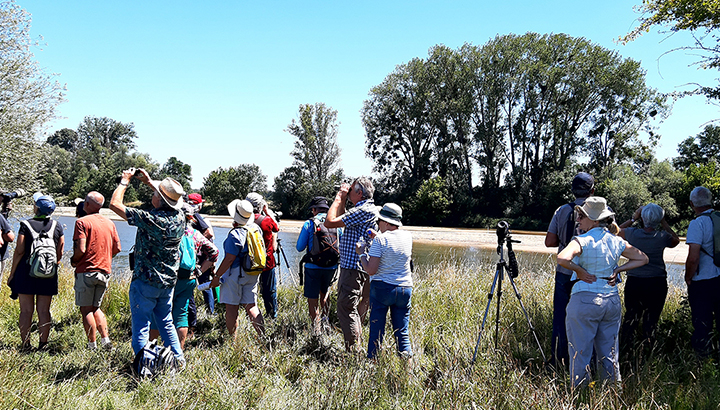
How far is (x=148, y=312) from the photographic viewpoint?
3.82 m

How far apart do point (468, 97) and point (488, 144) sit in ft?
15.6

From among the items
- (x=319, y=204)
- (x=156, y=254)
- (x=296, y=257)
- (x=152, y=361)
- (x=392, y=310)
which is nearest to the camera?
(x=152, y=361)

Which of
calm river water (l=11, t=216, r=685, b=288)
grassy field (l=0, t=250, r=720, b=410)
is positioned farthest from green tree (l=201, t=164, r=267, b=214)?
grassy field (l=0, t=250, r=720, b=410)

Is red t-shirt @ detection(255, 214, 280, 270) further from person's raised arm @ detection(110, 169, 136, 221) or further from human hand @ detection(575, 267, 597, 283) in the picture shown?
human hand @ detection(575, 267, 597, 283)

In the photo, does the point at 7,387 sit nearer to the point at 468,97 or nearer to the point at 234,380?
the point at 234,380

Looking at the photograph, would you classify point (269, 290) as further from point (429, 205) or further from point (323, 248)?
point (429, 205)

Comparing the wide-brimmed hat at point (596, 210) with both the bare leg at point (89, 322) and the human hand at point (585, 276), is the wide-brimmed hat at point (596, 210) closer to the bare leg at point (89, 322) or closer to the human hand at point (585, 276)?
the human hand at point (585, 276)

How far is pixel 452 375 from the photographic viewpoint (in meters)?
3.38

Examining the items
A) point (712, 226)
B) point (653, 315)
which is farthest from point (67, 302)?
point (712, 226)

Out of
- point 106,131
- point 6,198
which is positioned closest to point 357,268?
point 6,198

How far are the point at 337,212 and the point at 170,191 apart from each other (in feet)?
4.93

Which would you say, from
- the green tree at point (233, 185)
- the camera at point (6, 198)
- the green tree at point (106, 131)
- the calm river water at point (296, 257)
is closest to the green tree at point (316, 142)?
the green tree at point (233, 185)

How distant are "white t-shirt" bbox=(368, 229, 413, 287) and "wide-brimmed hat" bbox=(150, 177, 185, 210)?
5.43 feet

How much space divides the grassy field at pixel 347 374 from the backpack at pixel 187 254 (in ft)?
2.73
